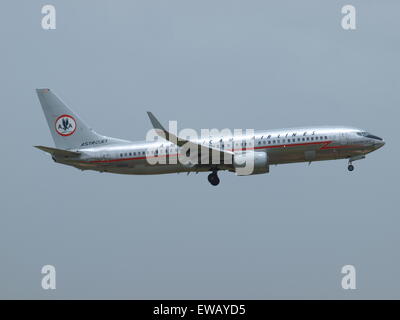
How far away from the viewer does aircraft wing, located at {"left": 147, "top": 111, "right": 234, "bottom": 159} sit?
200 feet

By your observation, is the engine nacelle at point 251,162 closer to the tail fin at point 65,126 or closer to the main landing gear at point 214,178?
the main landing gear at point 214,178

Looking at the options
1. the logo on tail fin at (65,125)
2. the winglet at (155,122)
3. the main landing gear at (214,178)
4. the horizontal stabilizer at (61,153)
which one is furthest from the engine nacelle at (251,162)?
the logo on tail fin at (65,125)

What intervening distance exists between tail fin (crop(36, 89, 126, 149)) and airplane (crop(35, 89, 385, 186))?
0.27 feet

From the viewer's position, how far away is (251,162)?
64562mm

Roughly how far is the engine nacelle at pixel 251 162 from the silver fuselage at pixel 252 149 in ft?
1.77

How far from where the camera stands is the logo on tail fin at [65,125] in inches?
2761

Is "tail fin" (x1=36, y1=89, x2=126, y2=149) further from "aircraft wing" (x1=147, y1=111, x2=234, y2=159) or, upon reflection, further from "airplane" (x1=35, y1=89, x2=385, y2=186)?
"aircraft wing" (x1=147, y1=111, x2=234, y2=159)

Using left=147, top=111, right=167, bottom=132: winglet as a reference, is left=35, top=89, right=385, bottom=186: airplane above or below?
below

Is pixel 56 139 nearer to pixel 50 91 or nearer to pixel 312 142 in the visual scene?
pixel 50 91

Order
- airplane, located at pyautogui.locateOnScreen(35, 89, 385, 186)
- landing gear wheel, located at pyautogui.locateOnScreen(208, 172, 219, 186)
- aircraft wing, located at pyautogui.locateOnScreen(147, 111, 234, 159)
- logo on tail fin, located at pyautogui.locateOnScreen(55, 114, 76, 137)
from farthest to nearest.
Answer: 1. logo on tail fin, located at pyautogui.locateOnScreen(55, 114, 76, 137)
2. landing gear wheel, located at pyautogui.locateOnScreen(208, 172, 219, 186)
3. airplane, located at pyautogui.locateOnScreen(35, 89, 385, 186)
4. aircraft wing, located at pyautogui.locateOnScreen(147, 111, 234, 159)

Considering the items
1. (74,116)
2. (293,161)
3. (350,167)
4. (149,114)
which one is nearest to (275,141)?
(293,161)

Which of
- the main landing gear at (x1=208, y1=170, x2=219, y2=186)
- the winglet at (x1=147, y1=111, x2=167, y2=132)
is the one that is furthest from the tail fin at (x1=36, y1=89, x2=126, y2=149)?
the winglet at (x1=147, y1=111, x2=167, y2=132)

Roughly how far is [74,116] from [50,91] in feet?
9.69

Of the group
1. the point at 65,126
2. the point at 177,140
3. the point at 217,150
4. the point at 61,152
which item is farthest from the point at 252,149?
the point at 65,126
